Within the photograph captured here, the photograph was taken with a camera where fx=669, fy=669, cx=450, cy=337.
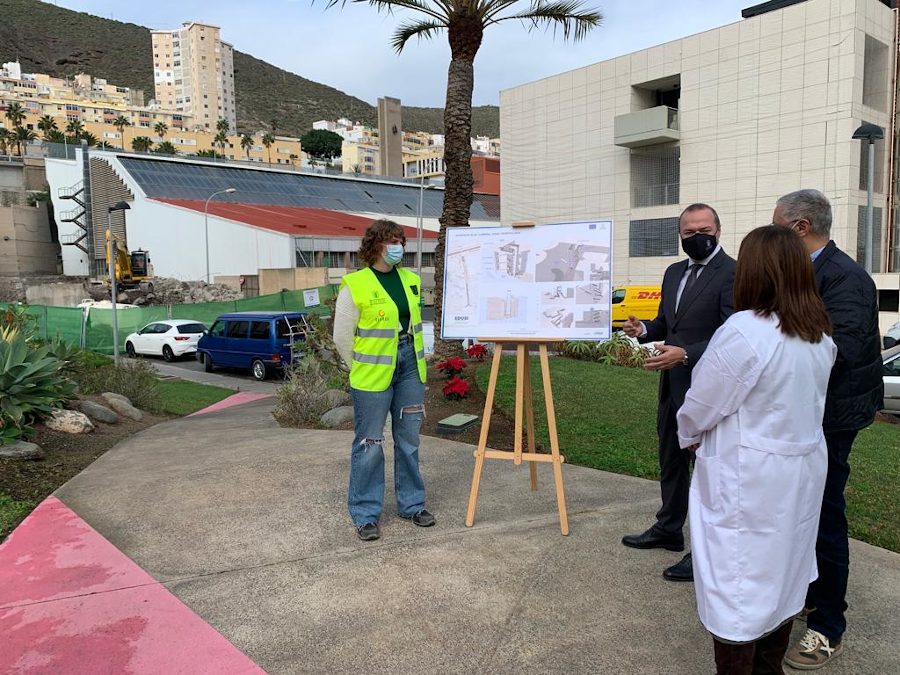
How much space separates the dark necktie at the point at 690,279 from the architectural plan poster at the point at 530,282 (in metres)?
0.68

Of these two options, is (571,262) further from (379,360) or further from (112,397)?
(112,397)

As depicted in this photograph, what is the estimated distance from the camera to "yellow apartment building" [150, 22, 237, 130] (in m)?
176

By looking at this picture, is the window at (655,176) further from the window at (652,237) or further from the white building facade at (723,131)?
the window at (652,237)

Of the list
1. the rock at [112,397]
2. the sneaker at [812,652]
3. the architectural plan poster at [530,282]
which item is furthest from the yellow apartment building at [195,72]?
the sneaker at [812,652]

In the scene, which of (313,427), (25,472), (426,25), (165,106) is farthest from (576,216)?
(165,106)

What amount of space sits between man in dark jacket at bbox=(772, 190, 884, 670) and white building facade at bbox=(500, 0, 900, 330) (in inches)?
Result: 1121

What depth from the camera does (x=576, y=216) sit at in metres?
37.5

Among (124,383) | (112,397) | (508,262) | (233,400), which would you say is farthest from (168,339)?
(508,262)

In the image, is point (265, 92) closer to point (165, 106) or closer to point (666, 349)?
point (165, 106)

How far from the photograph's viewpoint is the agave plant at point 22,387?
6781mm

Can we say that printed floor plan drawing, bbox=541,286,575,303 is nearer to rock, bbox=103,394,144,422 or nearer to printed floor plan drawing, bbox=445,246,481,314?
printed floor plan drawing, bbox=445,246,481,314

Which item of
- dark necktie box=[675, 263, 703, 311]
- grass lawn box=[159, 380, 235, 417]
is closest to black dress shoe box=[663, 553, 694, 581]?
dark necktie box=[675, 263, 703, 311]

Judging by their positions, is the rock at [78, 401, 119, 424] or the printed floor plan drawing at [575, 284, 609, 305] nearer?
the printed floor plan drawing at [575, 284, 609, 305]

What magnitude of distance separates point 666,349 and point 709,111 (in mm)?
32643
